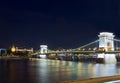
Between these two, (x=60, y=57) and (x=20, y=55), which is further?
(x=20, y=55)

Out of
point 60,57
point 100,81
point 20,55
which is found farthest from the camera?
point 20,55

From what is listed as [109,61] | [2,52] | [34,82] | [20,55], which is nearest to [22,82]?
[34,82]

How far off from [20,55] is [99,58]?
51.7 metres


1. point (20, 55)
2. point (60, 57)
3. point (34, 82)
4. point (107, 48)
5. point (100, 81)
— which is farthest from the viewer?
point (20, 55)

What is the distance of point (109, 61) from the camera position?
6075 centimetres

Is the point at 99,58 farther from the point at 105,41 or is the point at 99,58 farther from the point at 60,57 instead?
the point at 60,57

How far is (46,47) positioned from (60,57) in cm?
1922

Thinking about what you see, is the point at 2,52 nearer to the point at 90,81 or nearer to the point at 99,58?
the point at 99,58

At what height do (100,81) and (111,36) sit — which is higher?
(111,36)

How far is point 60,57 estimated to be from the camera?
97375 mm

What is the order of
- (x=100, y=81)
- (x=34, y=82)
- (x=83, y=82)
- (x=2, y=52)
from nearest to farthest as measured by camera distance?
1. (x=83, y=82)
2. (x=100, y=81)
3. (x=34, y=82)
4. (x=2, y=52)

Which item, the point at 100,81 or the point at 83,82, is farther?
the point at 100,81

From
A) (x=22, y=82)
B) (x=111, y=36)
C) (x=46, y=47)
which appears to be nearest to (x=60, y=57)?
(x=46, y=47)

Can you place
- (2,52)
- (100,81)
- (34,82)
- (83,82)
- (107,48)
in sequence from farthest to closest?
(2,52), (107,48), (34,82), (100,81), (83,82)
